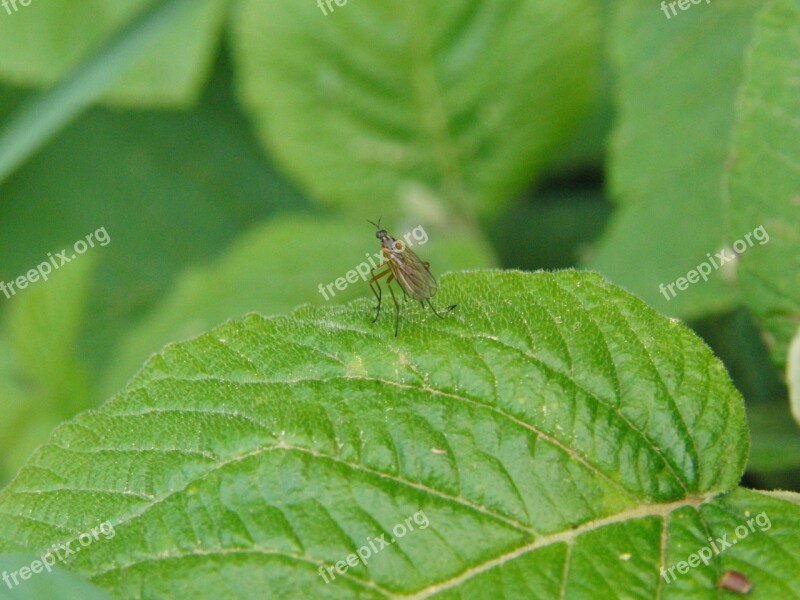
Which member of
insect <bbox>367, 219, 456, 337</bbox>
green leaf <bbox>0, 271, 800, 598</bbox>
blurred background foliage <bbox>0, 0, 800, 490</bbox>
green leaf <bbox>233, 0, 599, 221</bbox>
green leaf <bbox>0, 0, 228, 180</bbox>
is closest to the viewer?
green leaf <bbox>0, 271, 800, 598</bbox>

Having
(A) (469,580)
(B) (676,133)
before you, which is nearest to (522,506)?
(A) (469,580)

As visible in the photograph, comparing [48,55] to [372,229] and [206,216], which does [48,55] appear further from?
[372,229]

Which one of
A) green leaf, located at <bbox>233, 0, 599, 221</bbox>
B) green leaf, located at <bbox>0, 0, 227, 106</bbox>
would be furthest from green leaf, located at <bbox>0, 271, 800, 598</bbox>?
green leaf, located at <bbox>0, 0, 227, 106</bbox>

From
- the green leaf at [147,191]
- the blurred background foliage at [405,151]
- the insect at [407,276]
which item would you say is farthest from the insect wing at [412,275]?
the green leaf at [147,191]

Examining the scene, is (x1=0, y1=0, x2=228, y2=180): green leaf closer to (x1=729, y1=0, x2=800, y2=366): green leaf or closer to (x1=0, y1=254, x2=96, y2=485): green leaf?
(x1=0, y1=254, x2=96, y2=485): green leaf

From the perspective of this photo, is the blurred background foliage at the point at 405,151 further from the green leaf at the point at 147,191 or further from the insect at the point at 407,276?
the insect at the point at 407,276

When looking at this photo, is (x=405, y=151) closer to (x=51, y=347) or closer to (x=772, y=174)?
(x=51, y=347)
